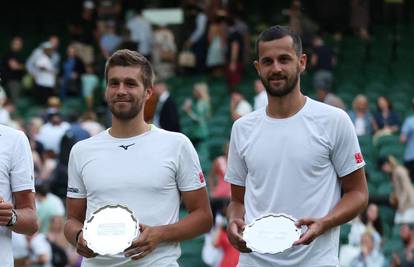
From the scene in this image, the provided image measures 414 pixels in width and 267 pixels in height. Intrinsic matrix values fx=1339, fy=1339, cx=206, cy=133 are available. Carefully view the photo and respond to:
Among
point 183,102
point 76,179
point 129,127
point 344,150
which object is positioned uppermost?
point 129,127

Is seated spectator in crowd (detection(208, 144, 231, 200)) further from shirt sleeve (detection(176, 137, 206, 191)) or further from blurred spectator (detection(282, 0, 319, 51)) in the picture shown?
shirt sleeve (detection(176, 137, 206, 191))

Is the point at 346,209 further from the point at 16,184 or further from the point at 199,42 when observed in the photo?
the point at 199,42

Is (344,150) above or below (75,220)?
above

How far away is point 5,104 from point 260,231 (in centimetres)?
1479

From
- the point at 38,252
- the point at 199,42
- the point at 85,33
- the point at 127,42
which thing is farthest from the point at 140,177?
the point at 85,33

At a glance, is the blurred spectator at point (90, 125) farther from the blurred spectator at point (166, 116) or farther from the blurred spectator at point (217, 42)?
the blurred spectator at point (217, 42)

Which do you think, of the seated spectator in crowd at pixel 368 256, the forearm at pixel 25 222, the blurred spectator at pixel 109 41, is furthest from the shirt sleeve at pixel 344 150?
the blurred spectator at pixel 109 41

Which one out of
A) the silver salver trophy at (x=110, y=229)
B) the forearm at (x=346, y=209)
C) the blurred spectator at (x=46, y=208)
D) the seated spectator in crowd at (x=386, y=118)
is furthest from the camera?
the seated spectator in crowd at (x=386, y=118)

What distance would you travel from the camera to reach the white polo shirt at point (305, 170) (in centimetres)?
641

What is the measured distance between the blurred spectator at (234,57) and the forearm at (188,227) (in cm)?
1662

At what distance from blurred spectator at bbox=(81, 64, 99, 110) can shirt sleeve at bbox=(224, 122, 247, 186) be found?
16.6 m

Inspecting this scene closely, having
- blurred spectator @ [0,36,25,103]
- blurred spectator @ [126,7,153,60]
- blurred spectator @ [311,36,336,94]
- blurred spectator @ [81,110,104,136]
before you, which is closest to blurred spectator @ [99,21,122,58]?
blurred spectator @ [126,7,153,60]

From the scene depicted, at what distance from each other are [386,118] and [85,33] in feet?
26.5

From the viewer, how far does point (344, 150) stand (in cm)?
642
